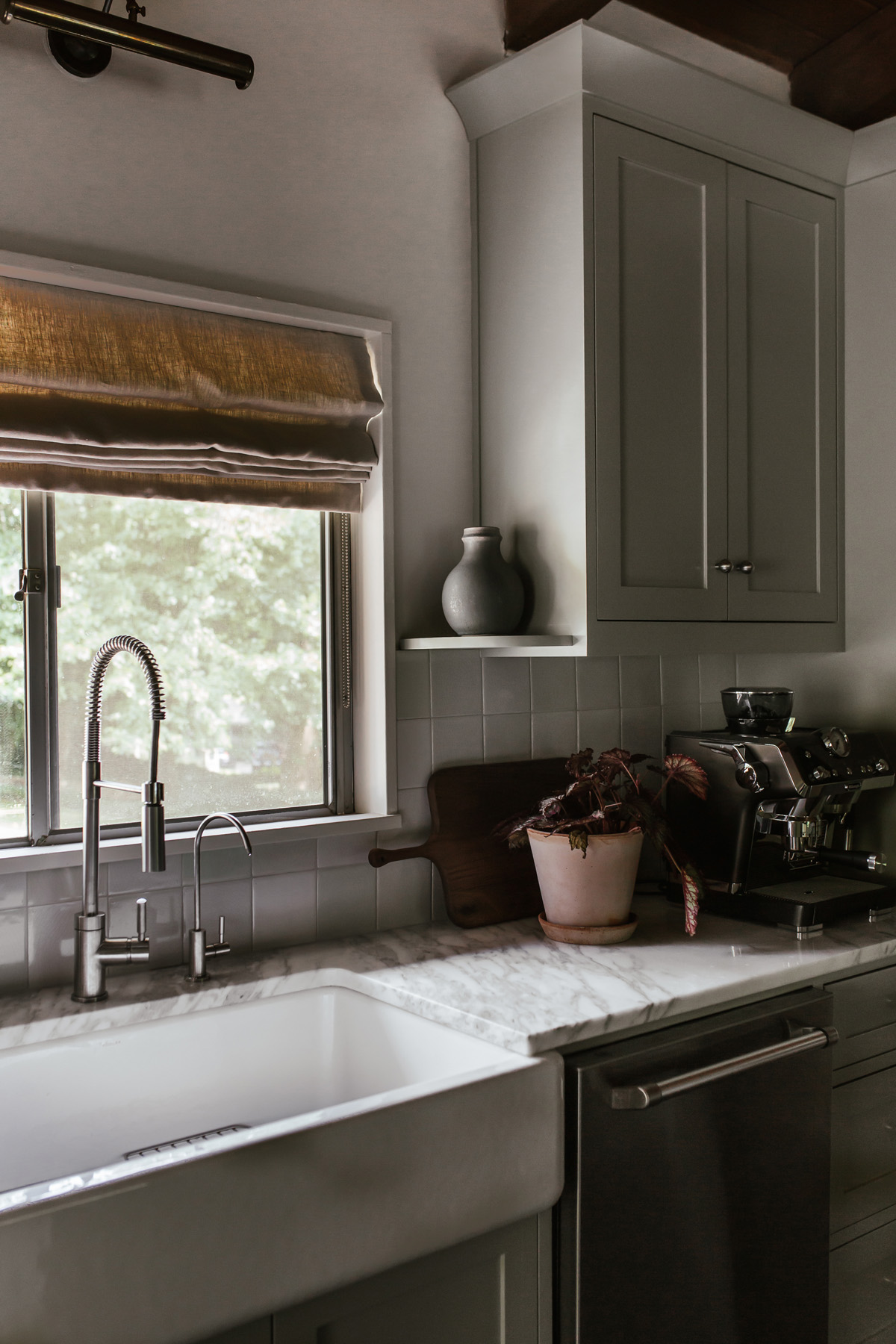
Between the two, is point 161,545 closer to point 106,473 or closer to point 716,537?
point 106,473

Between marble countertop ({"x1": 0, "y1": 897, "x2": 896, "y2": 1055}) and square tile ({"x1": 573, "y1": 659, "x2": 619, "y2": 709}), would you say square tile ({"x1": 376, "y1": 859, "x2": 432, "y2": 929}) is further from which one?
square tile ({"x1": 573, "y1": 659, "x2": 619, "y2": 709})

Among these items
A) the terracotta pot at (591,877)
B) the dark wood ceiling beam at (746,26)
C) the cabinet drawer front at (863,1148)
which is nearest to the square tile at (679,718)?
the terracotta pot at (591,877)

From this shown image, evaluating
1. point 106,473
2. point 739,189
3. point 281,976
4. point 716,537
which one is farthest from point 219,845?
point 739,189

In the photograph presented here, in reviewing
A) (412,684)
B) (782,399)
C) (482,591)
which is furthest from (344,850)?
(782,399)

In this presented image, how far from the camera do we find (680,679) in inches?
101

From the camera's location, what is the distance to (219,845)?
185cm

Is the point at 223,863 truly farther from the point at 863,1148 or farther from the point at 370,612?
the point at 863,1148

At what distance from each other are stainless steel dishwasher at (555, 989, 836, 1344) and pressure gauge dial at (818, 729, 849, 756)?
51 cm

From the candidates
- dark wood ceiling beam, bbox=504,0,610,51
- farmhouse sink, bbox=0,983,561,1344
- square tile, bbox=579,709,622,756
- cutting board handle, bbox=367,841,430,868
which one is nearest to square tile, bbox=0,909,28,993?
farmhouse sink, bbox=0,983,561,1344

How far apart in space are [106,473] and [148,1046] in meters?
0.91

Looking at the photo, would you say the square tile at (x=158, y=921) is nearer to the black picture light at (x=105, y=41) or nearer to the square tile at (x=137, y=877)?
the square tile at (x=137, y=877)

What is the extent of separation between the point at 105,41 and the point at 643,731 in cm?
169

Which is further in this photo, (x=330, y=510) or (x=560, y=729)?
(x=560, y=729)

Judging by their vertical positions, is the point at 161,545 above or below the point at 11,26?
below
